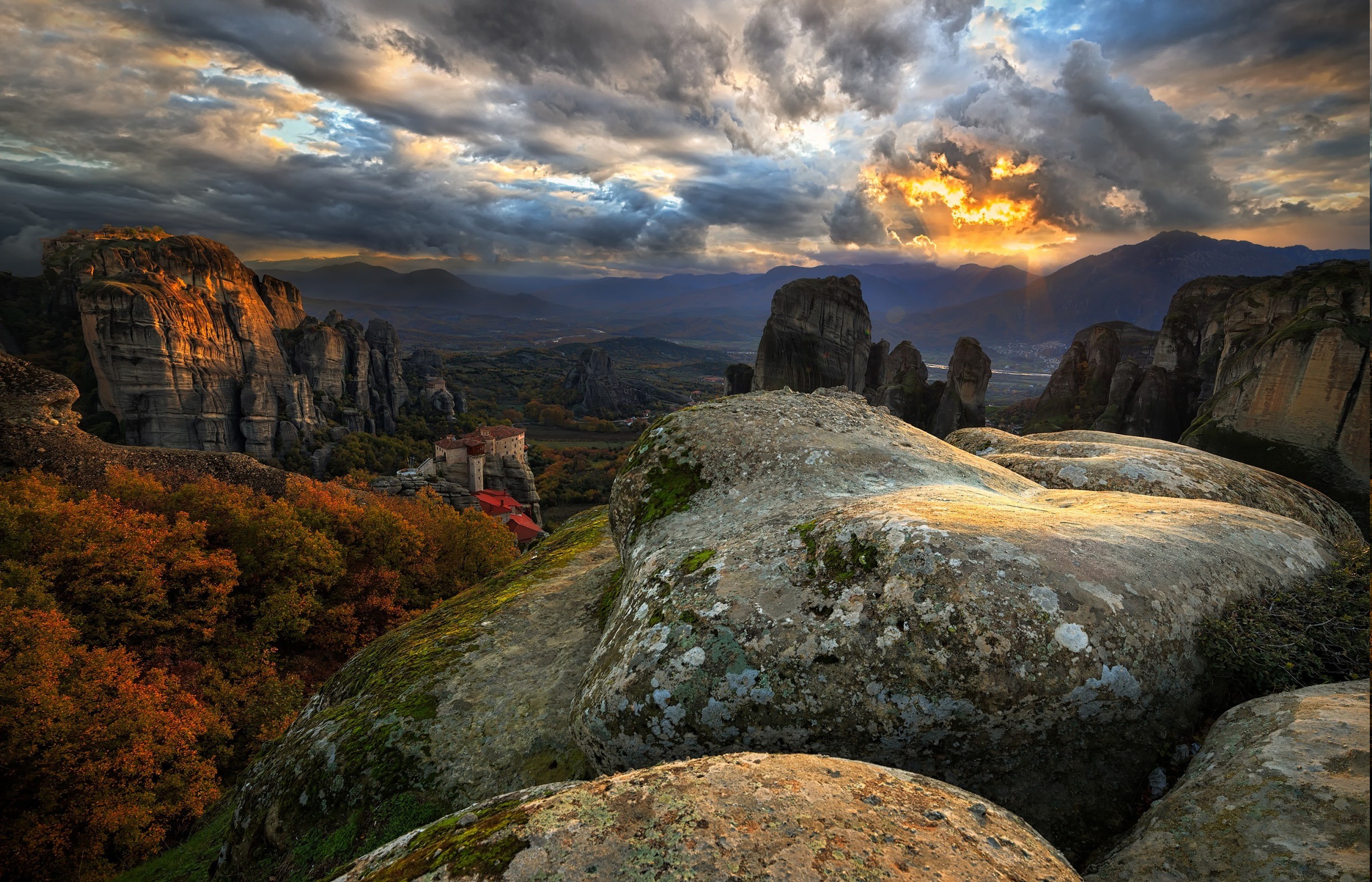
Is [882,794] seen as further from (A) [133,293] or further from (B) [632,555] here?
(A) [133,293]

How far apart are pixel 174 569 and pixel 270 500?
34.5 feet

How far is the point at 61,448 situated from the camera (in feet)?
101

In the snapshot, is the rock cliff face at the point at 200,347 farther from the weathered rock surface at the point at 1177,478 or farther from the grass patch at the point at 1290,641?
the grass patch at the point at 1290,641

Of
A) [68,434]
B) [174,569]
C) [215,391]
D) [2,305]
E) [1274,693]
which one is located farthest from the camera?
[2,305]

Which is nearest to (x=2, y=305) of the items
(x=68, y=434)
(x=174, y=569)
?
(x=68, y=434)

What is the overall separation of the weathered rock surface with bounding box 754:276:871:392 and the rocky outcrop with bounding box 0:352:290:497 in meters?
67.7

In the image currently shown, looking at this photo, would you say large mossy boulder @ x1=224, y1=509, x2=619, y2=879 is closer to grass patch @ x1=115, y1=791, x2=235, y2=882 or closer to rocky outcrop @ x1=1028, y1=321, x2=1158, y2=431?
grass patch @ x1=115, y1=791, x2=235, y2=882

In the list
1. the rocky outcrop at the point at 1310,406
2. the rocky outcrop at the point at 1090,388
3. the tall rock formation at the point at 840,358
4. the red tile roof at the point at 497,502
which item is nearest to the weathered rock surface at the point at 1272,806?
the rocky outcrop at the point at 1310,406

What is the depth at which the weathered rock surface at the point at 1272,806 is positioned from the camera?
162 inches

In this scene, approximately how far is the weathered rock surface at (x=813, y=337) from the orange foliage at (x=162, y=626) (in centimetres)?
6082

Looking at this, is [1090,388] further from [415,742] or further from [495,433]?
[415,742]

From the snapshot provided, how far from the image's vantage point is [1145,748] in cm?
651

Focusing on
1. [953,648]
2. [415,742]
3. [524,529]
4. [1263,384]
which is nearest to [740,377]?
[524,529]

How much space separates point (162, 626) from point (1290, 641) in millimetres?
32266
